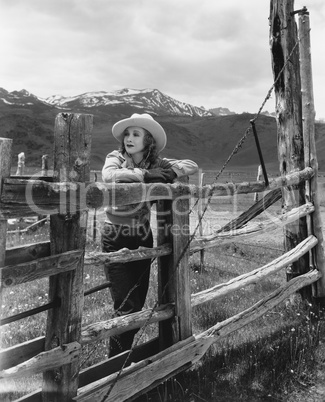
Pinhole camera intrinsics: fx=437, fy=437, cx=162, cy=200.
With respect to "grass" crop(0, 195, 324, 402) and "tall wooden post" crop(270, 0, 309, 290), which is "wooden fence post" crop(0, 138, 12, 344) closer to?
"grass" crop(0, 195, 324, 402)

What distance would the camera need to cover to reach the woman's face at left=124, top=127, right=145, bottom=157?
3.58 metres

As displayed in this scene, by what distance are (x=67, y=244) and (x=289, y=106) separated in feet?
12.3

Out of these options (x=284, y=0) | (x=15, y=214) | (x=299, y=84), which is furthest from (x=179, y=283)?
(x=284, y=0)

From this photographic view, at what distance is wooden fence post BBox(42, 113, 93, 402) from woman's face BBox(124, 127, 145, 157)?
0.91 m

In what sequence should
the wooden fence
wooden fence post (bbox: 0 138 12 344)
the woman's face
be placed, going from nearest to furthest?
wooden fence post (bbox: 0 138 12 344), the wooden fence, the woman's face

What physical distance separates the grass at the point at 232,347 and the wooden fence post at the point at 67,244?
73 centimetres

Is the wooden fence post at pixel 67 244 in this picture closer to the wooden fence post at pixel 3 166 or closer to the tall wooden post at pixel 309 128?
the wooden fence post at pixel 3 166

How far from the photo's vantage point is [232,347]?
407 cm

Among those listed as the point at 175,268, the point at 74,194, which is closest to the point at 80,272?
the point at 74,194

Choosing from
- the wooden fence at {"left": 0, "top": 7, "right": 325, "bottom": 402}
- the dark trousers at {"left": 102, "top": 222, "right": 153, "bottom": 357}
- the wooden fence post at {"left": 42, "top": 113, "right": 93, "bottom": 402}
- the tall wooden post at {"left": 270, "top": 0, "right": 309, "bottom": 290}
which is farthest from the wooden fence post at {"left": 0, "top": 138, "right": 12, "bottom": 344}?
the tall wooden post at {"left": 270, "top": 0, "right": 309, "bottom": 290}

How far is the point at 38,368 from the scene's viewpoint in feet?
8.20

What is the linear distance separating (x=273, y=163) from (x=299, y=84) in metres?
160

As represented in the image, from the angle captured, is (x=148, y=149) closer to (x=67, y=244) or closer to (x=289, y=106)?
(x=67, y=244)

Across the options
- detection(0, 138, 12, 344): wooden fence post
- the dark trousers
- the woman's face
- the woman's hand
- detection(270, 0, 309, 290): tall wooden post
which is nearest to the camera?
detection(0, 138, 12, 344): wooden fence post
